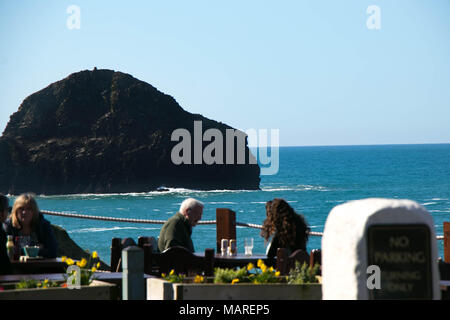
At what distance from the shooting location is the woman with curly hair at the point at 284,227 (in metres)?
10.1

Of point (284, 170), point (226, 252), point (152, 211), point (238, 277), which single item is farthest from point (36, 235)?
point (284, 170)

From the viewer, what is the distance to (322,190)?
5084 inches

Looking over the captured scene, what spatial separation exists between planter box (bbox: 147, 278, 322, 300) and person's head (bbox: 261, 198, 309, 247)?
2.92 metres

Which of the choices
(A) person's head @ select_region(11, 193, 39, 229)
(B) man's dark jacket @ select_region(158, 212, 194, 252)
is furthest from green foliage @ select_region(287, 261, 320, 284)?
(A) person's head @ select_region(11, 193, 39, 229)

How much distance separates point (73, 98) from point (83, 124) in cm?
493

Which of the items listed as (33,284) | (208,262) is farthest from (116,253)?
(33,284)

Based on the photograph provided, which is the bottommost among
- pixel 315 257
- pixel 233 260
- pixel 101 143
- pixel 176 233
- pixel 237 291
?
pixel 233 260

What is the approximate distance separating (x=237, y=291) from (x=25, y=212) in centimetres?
395

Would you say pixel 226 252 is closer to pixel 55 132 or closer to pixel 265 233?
pixel 265 233

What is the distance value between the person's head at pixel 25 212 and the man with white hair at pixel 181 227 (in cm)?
143

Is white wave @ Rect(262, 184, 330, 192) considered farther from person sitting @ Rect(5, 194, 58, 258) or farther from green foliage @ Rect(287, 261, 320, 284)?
green foliage @ Rect(287, 261, 320, 284)

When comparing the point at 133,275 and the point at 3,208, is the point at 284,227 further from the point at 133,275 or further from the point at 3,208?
the point at 133,275

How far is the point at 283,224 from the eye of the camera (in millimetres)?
10102

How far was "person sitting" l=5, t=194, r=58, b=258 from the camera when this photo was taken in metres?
10.3
